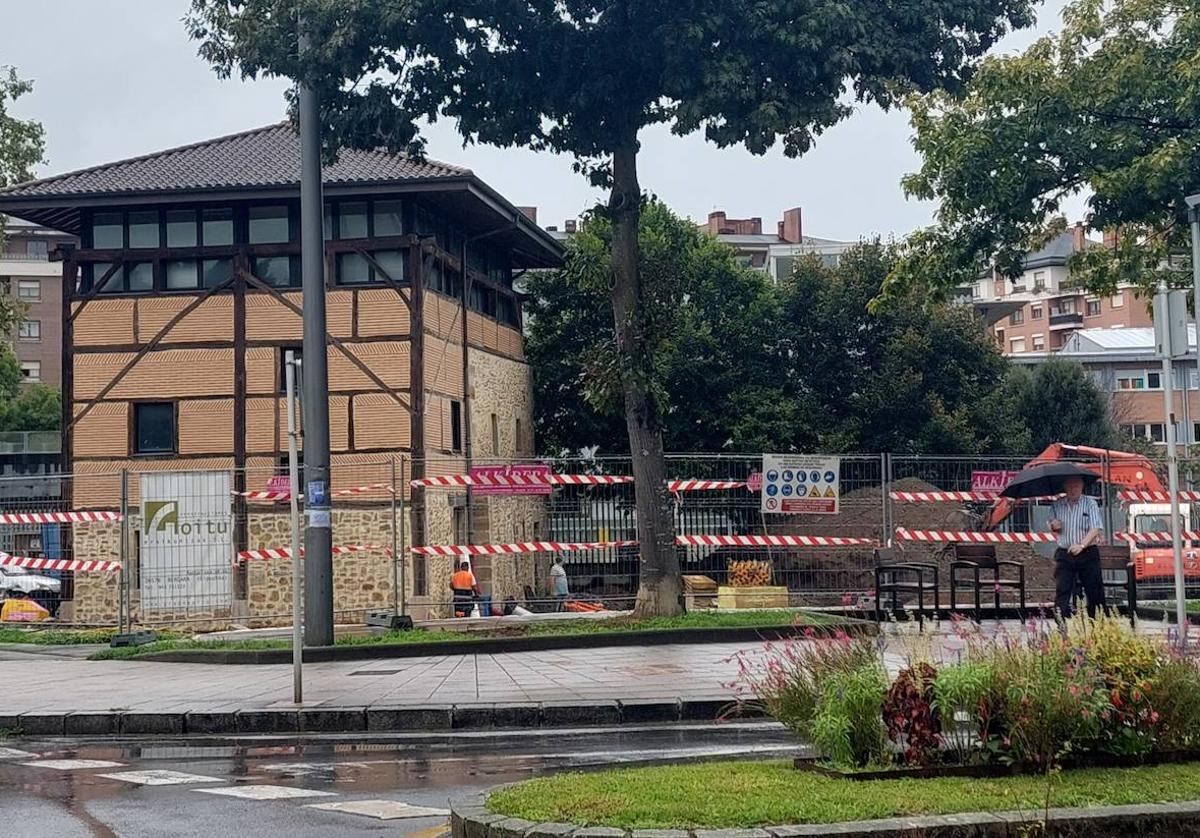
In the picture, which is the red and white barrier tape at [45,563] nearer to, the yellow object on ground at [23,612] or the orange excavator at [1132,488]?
the yellow object on ground at [23,612]

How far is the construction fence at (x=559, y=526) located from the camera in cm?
2186

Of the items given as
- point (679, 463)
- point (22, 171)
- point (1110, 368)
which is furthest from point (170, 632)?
point (1110, 368)

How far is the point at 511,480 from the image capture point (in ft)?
76.8

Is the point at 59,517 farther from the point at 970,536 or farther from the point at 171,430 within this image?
the point at 970,536

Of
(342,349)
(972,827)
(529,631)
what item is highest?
(342,349)

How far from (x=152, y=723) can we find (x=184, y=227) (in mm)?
22246

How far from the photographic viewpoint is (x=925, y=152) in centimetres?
2262

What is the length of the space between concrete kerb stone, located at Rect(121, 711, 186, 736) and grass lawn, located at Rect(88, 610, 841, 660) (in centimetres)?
501

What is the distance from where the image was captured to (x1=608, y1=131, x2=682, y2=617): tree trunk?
65.6ft

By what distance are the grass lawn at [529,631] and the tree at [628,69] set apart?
76 centimetres

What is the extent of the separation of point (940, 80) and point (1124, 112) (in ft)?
9.17

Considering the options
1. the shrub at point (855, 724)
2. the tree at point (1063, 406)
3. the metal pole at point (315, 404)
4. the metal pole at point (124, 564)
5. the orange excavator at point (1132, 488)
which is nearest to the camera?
the shrub at point (855, 724)

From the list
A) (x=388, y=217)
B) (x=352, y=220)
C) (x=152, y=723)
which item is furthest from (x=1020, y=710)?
(x=352, y=220)

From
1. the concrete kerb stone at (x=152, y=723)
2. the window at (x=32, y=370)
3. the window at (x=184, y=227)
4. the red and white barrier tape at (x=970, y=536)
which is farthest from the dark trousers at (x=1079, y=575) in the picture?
the window at (x=32, y=370)
